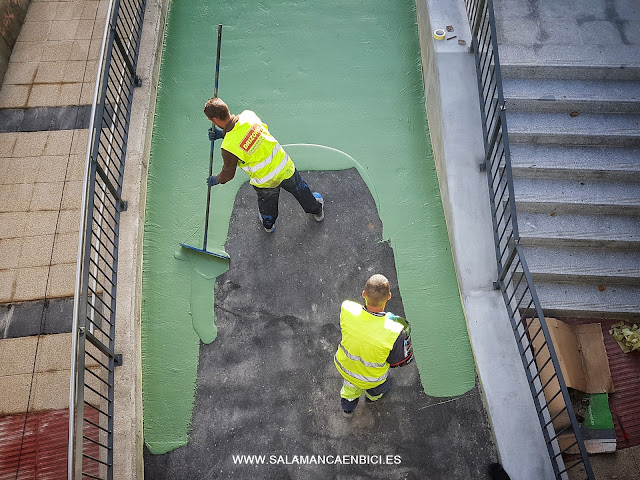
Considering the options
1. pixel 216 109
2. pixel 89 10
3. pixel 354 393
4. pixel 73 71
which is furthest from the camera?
pixel 89 10

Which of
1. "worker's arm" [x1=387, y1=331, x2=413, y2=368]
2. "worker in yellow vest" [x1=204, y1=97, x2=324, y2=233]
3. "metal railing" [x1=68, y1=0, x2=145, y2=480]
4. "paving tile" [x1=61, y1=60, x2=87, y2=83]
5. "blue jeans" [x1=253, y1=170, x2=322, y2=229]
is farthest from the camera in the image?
"paving tile" [x1=61, y1=60, x2=87, y2=83]

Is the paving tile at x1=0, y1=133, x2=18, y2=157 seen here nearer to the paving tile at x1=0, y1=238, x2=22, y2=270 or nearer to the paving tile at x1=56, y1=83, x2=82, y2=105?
the paving tile at x1=56, y1=83, x2=82, y2=105

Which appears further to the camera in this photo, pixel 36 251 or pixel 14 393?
pixel 36 251

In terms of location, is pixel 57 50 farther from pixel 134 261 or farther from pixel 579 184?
pixel 579 184

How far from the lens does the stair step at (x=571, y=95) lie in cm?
603

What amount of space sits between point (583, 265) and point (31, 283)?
5875 mm

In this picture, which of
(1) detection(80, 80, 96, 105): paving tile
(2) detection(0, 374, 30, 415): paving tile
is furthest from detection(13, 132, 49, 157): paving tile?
(2) detection(0, 374, 30, 415): paving tile

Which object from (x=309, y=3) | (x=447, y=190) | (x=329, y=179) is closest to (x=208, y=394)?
(x=329, y=179)

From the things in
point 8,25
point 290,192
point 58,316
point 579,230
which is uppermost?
point 8,25

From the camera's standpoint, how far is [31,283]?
18.1 feet

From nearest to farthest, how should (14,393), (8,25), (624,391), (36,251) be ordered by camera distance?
(14,393)
(624,391)
(36,251)
(8,25)

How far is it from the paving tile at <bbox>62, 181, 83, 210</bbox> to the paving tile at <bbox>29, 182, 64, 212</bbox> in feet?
0.19

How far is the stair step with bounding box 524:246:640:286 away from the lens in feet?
18.9

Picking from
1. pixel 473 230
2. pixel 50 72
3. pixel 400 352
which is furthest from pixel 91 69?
pixel 400 352
